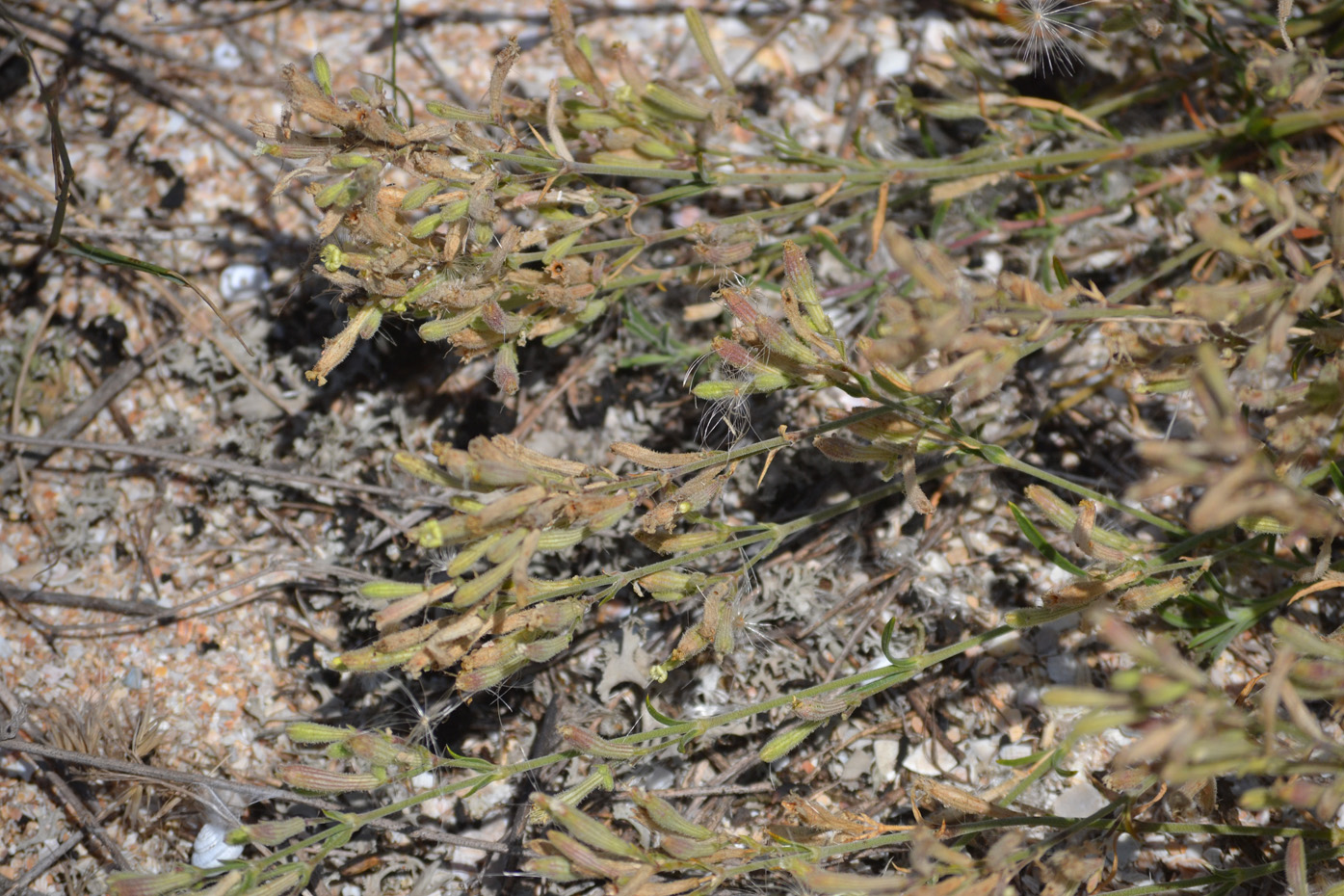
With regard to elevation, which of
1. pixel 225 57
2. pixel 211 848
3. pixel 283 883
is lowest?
pixel 211 848

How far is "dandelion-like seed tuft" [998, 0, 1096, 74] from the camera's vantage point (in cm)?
300

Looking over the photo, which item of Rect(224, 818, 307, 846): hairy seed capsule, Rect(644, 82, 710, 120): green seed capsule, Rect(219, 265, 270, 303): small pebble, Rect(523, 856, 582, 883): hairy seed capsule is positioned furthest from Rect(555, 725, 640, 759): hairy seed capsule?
Rect(219, 265, 270, 303): small pebble

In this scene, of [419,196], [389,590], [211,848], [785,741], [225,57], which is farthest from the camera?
[225,57]

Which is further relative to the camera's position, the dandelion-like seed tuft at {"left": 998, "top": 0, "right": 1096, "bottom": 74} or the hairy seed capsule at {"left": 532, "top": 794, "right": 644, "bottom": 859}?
the dandelion-like seed tuft at {"left": 998, "top": 0, "right": 1096, "bottom": 74}

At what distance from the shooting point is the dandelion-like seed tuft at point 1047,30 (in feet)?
9.84

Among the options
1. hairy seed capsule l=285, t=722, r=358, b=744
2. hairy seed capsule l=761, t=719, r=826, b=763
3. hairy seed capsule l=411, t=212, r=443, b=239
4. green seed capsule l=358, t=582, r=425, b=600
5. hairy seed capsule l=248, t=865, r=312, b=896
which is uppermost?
hairy seed capsule l=411, t=212, r=443, b=239

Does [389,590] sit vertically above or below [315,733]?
above

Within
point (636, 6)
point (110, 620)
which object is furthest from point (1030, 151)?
point (110, 620)

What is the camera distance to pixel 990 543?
9.96 feet

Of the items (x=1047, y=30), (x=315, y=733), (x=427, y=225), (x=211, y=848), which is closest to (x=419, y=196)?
(x=427, y=225)

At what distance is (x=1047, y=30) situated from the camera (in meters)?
3.08

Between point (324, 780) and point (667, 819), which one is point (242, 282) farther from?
point (667, 819)

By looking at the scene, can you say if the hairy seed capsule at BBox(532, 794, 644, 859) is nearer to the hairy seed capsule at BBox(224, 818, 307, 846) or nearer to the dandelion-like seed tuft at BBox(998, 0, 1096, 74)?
the hairy seed capsule at BBox(224, 818, 307, 846)

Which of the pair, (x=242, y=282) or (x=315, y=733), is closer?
(x=315, y=733)
